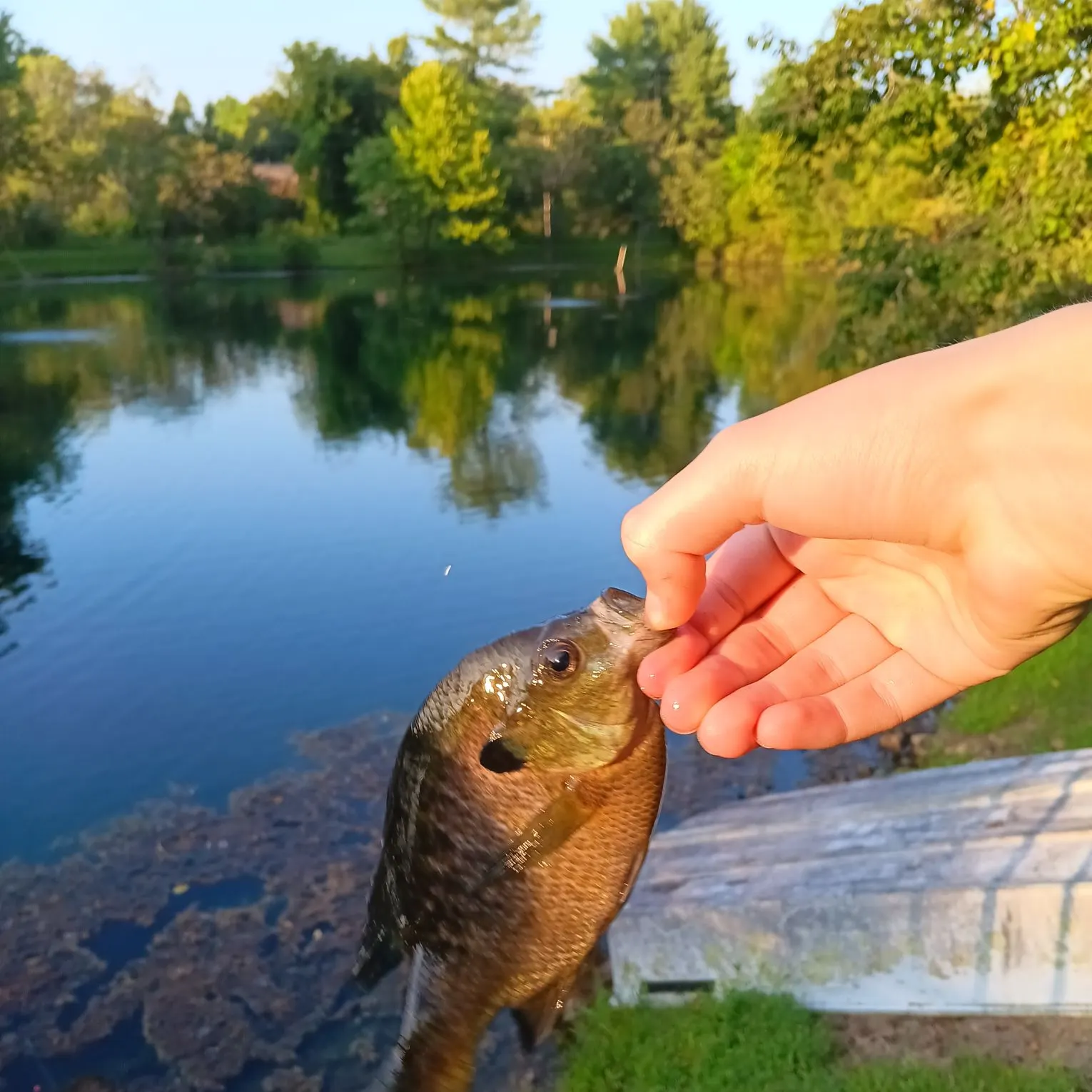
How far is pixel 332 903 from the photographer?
5.51 metres

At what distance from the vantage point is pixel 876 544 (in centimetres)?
206

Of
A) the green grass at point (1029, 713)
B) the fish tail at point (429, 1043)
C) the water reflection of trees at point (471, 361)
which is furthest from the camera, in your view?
the water reflection of trees at point (471, 361)

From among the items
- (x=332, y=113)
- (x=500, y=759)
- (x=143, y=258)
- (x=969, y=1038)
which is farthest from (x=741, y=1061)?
(x=332, y=113)

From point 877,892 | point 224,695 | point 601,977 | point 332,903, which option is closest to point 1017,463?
point 877,892

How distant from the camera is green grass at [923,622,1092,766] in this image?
227 inches

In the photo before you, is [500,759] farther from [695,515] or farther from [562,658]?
[695,515]

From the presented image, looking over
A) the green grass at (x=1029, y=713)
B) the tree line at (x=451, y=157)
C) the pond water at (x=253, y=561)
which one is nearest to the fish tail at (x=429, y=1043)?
the pond water at (x=253, y=561)

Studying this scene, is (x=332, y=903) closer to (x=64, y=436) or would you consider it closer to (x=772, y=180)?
(x=64, y=436)

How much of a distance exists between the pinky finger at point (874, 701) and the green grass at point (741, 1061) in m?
2.06

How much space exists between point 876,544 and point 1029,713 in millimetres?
4835

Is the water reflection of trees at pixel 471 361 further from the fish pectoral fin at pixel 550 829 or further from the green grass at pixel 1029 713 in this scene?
the fish pectoral fin at pixel 550 829

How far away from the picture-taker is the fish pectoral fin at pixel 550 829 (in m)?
2.02

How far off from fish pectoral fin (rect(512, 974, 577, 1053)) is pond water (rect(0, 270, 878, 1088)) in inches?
111

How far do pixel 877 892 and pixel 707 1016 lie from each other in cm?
86
